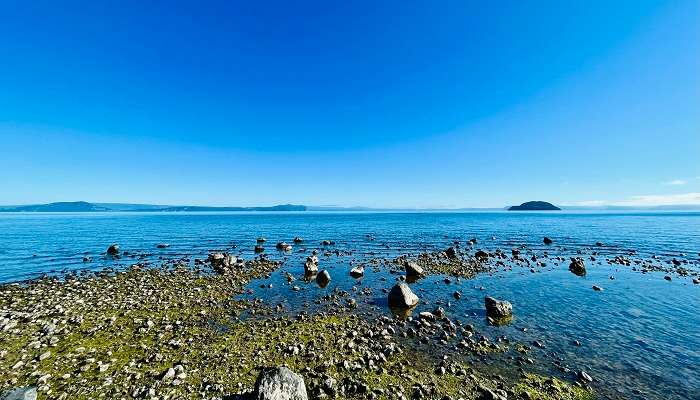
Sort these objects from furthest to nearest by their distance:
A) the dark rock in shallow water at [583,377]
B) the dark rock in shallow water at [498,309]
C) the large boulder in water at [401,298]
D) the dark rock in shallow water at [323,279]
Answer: the dark rock in shallow water at [323,279] < the large boulder in water at [401,298] < the dark rock in shallow water at [498,309] < the dark rock in shallow water at [583,377]

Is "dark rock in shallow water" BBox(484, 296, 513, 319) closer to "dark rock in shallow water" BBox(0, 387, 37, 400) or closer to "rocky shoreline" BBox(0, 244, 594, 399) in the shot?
"rocky shoreline" BBox(0, 244, 594, 399)

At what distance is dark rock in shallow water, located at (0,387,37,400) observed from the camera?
25.3 ft

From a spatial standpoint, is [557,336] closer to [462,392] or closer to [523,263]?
[462,392]

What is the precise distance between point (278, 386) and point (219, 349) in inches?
205

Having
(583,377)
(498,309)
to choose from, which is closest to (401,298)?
(498,309)

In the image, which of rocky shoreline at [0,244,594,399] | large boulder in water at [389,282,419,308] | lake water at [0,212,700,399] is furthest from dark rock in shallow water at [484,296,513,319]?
large boulder in water at [389,282,419,308]

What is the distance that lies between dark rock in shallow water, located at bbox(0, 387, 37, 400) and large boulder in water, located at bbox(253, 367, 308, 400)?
6.31 meters

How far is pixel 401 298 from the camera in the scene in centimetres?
1877

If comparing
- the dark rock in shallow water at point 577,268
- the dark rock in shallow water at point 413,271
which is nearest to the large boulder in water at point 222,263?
the dark rock in shallow water at point 413,271

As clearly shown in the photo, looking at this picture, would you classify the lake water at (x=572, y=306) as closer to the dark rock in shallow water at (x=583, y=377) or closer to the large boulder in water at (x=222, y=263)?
the dark rock in shallow water at (x=583, y=377)

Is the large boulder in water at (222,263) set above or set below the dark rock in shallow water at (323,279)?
above

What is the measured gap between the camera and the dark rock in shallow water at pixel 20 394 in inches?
304

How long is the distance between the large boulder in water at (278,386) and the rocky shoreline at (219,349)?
22 centimetres

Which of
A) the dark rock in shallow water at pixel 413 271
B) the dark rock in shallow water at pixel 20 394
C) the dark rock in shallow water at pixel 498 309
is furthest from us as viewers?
the dark rock in shallow water at pixel 413 271
